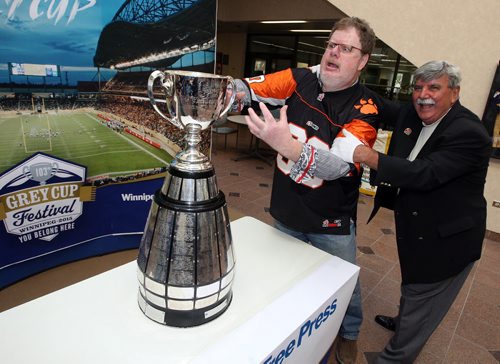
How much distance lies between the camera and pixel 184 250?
0.80 m

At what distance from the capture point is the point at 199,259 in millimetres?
812

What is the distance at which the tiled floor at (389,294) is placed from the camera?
7.06 feet

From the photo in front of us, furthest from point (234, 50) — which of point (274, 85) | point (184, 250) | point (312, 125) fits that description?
point (184, 250)

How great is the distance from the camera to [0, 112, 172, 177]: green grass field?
203cm

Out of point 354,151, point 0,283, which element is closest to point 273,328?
point 354,151

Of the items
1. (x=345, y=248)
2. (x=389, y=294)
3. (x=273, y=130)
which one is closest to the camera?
(x=273, y=130)

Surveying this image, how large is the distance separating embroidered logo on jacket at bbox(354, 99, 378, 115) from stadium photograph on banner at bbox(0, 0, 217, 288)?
163 centimetres

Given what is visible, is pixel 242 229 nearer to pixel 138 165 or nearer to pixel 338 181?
pixel 338 181

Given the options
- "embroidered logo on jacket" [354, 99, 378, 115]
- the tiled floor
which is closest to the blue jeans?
the tiled floor

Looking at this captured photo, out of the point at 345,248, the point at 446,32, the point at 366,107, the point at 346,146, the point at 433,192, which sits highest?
the point at 446,32

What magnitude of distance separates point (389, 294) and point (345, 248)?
1.42m

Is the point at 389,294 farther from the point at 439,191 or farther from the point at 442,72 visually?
the point at 442,72

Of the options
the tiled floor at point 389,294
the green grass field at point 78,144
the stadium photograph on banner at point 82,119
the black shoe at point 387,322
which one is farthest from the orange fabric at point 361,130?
the green grass field at point 78,144

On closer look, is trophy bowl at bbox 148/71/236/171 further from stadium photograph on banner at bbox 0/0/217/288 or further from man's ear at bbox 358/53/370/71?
stadium photograph on banner at bbox 0/0/217/288
